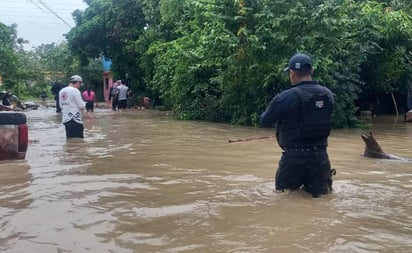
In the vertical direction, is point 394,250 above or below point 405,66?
below

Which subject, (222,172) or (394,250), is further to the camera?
(222,172)

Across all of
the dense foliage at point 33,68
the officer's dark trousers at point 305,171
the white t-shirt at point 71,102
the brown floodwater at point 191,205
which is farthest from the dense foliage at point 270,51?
the dense foliage at point 33,68

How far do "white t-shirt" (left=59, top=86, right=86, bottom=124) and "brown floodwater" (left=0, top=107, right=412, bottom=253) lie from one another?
43.0 inches

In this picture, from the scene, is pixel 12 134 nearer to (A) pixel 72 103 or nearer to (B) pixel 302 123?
(A) pixel 72 103

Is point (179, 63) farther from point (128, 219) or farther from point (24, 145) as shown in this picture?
point (128, 219)

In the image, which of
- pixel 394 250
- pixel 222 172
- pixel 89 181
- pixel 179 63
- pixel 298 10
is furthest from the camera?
pixel 179 63

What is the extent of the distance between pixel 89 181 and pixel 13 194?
41.0 inches

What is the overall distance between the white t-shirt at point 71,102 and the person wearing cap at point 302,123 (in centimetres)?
595

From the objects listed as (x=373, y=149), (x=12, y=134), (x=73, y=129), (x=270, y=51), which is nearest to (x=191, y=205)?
(x=12, y=134)

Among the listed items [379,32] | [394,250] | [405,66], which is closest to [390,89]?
[405,66]

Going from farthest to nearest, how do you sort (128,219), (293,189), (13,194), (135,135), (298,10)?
(298,10)
(135,135)
(13,194)
(293,189)
(128,219)

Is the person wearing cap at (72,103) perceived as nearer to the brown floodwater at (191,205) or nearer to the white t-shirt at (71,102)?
the white t-shirt at (71,102)

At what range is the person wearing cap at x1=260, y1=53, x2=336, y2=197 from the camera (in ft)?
16.6

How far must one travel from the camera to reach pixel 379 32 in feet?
55.7
